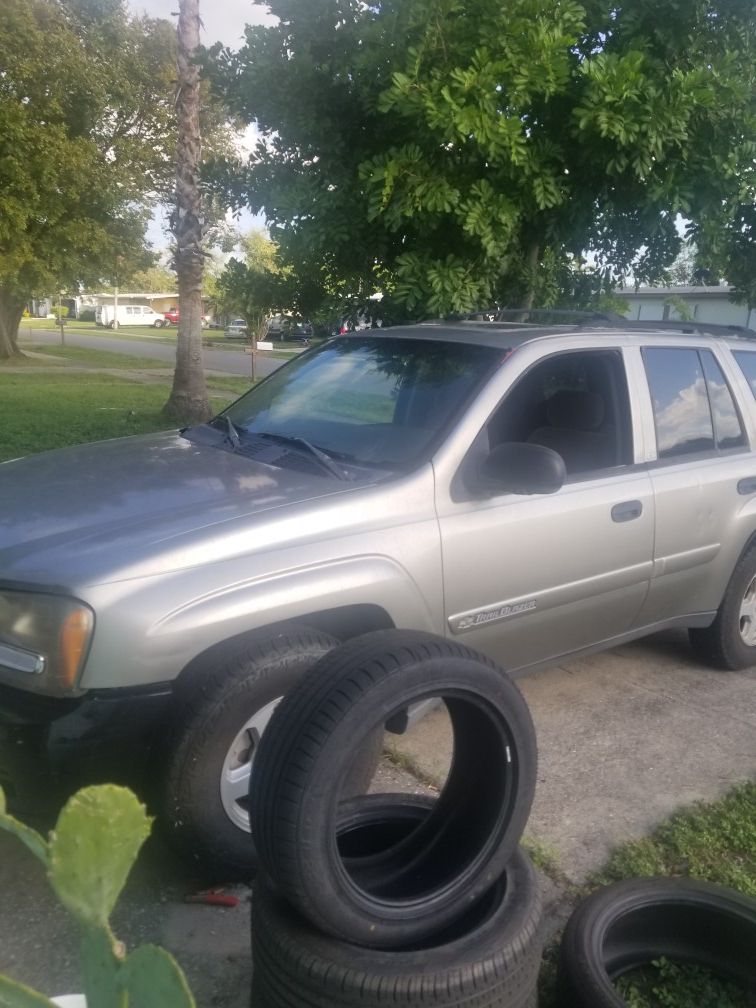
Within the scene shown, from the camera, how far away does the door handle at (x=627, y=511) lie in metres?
4.12

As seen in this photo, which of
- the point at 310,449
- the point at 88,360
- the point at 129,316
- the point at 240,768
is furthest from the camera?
the point at 129,316

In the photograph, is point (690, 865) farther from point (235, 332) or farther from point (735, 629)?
point (235, 332)

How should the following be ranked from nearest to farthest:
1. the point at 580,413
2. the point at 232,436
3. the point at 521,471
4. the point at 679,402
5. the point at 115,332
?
the point at 521,471, the point at 232,436, the point at 580,413, the point at 679,402, the point at 115,332

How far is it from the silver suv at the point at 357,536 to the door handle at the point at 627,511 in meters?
0.01

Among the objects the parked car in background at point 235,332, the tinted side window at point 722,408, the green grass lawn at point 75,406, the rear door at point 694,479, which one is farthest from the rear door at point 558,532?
the parked car in background at point 235,332

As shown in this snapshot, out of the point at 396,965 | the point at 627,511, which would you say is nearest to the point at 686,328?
the point at 627,511

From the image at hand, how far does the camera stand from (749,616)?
5117 mm

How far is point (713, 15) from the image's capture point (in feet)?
20.7

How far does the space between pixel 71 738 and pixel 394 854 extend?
99cm

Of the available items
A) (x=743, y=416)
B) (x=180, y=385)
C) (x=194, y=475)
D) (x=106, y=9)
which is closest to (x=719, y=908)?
(x=194, y=475)

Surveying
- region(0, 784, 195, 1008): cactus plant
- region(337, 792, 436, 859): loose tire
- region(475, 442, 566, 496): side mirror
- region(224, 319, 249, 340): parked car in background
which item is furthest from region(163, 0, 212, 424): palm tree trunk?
region(224, 319, 249, 340): parked car in background

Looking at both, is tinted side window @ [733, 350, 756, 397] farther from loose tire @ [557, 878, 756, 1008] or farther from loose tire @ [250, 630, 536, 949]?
loose tire @ [250, 630, 536, 949]

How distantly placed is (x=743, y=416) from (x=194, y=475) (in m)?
2.98

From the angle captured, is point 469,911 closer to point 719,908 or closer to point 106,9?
point 719,908
